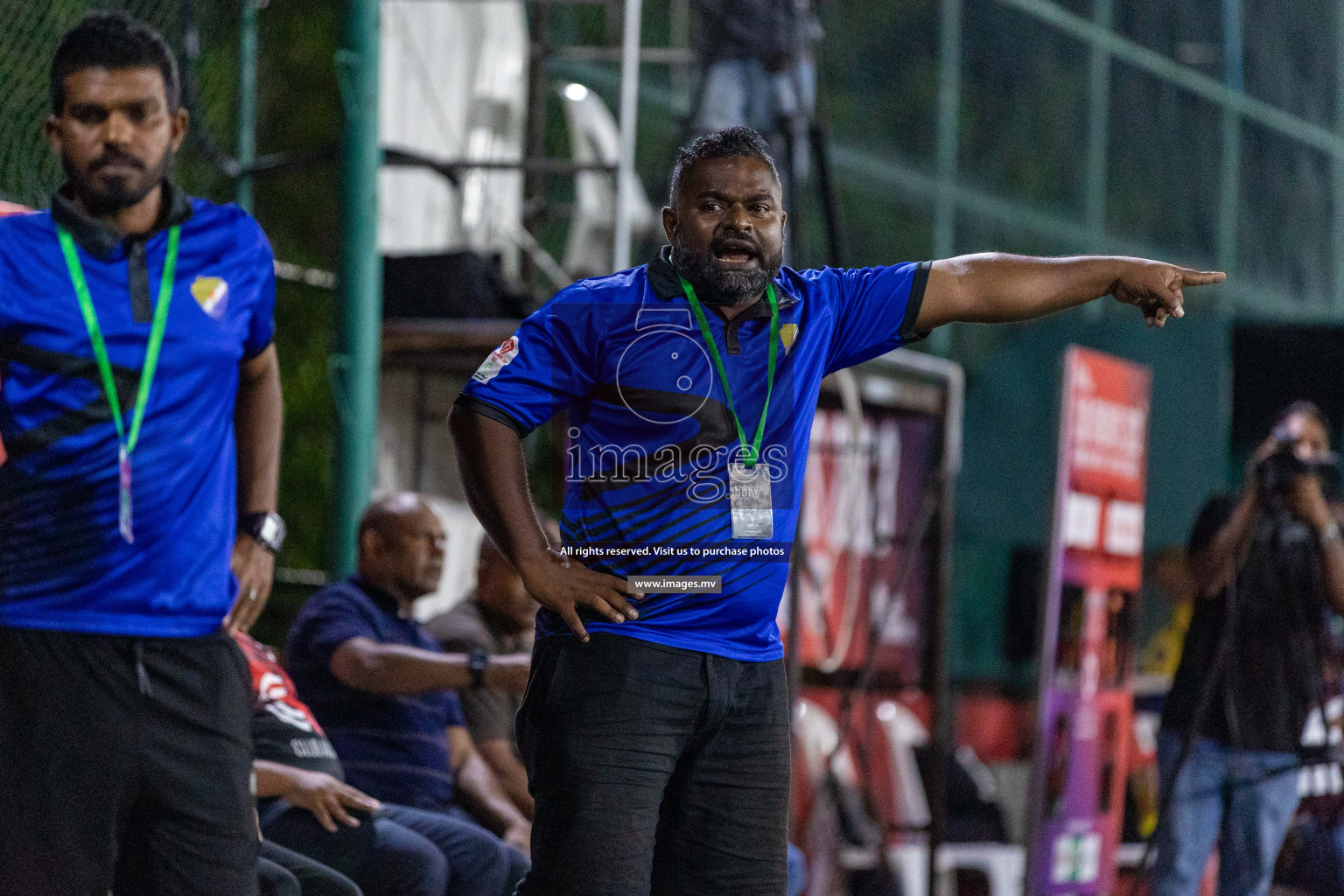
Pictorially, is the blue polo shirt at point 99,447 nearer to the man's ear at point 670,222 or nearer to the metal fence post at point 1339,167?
the man's ear at point 670,222

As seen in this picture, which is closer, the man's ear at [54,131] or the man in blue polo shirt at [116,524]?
the man in blue polo shirt at [116,524]

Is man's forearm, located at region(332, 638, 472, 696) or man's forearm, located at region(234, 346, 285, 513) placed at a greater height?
man's forearm, located at region(234, 346, 285, 513)

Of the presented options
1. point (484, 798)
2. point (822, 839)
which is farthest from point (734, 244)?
point (822, 839)

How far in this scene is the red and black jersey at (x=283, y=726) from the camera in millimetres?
4051

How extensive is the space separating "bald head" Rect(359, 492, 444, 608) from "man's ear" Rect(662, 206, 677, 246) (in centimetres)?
191

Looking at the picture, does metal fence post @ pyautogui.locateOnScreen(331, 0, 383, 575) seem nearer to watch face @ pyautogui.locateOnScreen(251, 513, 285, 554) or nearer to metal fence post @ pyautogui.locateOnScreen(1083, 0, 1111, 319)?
watch face @ pyautogui.locateOnScreen(251, 513, 285, 554)

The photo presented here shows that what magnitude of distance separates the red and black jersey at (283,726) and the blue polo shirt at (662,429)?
1.38 metres

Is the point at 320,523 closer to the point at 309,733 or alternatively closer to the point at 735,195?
the point at 309,733

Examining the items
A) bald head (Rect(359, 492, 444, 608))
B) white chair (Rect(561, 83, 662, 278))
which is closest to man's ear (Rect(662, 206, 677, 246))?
bald head (Rect(359, 492, 444, 608))

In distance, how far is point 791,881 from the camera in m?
4.93

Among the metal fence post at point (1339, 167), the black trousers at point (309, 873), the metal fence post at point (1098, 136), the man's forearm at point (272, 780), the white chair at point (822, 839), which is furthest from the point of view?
the metal fence post at point (1098, 136)

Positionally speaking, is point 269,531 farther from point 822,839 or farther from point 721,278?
point 822,839

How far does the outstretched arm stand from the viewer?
3055 millimetres

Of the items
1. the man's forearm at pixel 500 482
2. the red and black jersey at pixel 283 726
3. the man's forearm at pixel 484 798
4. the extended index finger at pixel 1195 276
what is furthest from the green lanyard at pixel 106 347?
the man's forearm at pixel 484 798
